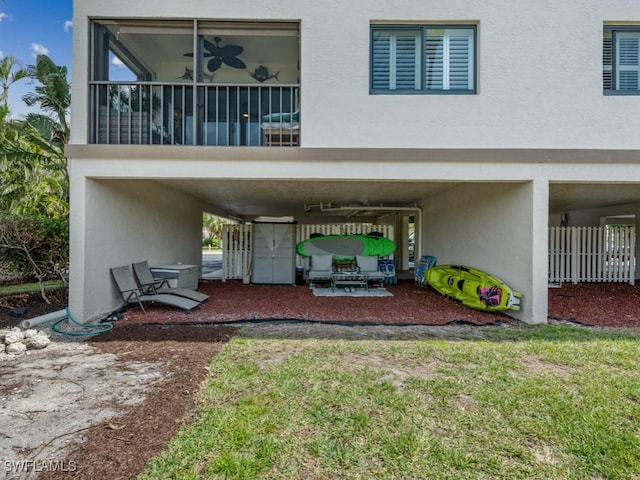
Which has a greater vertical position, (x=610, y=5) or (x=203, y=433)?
(x=610, y=5)

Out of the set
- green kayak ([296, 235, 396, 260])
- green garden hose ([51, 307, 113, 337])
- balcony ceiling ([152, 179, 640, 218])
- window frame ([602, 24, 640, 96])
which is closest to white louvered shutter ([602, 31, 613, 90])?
window frame ([602, 24, 640, 96])

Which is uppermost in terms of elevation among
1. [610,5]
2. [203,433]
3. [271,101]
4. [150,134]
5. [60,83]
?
[60,83]

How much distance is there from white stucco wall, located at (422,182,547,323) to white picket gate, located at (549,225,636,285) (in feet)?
15.9

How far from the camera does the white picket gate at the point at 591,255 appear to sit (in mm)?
12297

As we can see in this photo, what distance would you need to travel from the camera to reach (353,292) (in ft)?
32.2

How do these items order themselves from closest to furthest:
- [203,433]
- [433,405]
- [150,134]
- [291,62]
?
[203,433] → [433,405] → [150,134] → [291,62]

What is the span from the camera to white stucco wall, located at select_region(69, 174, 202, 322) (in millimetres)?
6078

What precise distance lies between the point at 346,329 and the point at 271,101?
4.58 meters

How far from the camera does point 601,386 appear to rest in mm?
3762

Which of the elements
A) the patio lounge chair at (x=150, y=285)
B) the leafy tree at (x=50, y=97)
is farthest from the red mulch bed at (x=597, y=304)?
the leafy tree at (x=50, y=97)

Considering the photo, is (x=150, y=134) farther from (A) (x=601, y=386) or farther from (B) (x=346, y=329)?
(A) (x=601, y=386)

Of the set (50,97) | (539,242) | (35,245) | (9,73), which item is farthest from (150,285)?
(9,73)

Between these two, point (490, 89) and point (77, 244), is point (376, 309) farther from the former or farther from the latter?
point (77, 244)

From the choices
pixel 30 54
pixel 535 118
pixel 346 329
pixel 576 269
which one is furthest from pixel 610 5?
pixel 30 54
